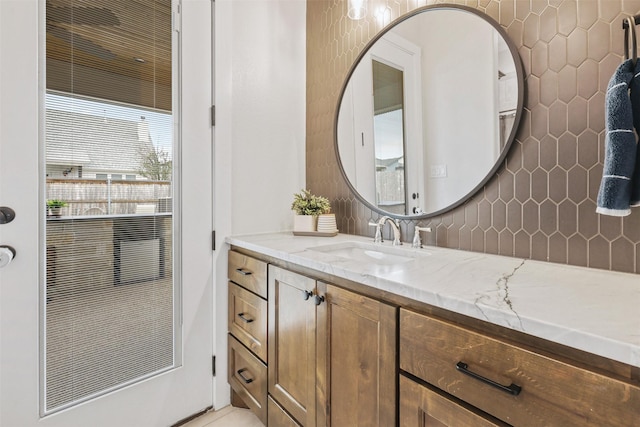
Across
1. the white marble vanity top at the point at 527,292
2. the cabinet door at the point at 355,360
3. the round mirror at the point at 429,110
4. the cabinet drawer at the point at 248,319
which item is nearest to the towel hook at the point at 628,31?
the round mirror at the point at 429,110

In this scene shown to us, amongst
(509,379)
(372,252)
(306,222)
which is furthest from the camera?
(306,222)

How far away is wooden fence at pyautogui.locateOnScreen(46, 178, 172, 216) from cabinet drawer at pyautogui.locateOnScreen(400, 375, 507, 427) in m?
1.31

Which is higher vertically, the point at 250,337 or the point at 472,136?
the point at 472,136

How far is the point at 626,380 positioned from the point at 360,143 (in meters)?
1.44

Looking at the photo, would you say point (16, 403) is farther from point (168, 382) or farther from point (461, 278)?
point (461, 278)

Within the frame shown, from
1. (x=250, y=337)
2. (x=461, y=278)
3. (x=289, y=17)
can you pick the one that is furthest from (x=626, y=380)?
(x=289, y=17)

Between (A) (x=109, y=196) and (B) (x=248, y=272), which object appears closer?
(A) (x=109, y=196)

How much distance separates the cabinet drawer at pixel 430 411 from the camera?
687mm

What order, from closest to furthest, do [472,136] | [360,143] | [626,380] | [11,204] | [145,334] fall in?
1. [626,380]
2. [11,204]
3. [472,136]
4. [145,334]
5. [360,143]

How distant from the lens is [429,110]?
1407 millimetres

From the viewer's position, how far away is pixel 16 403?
3.85 feet

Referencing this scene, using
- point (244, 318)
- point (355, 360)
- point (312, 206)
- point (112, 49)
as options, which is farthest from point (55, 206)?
point (355, 360)

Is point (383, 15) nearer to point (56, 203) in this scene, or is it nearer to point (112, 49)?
point (112, 49)

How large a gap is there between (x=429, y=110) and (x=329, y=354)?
1111 mm
